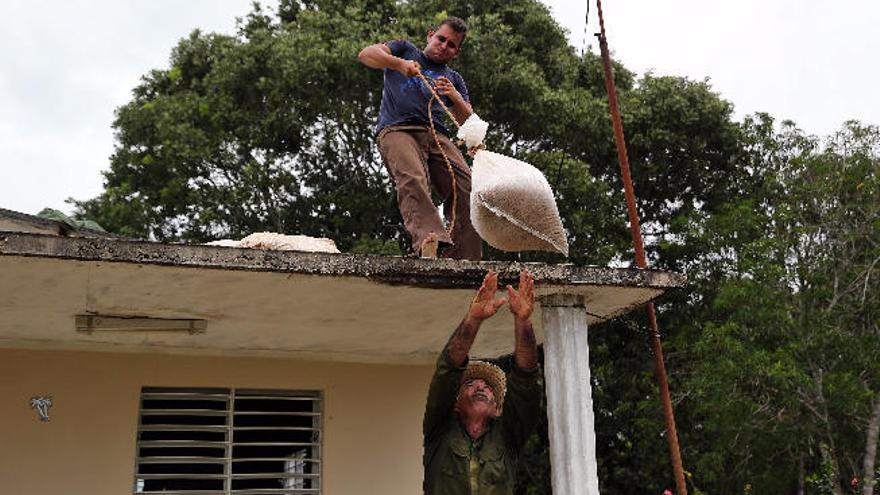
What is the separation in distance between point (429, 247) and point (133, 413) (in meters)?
2.26

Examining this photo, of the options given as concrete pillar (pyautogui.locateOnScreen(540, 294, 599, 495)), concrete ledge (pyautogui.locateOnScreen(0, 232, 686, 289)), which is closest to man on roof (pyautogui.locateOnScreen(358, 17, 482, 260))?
concrete ledge (pyautogui.locateOnScreen(0, 232, 686, 289))

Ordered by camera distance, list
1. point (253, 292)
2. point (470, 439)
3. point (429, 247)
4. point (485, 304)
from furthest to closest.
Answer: point (429, 247), point (253, 292), point (470, 439), point (485, 304)

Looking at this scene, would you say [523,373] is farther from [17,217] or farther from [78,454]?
[17,217]

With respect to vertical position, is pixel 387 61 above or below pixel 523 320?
above

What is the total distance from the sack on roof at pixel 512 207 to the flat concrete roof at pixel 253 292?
130 mm

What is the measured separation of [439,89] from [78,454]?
9.51 ft

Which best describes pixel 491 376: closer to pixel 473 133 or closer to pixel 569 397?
pixel 569 397

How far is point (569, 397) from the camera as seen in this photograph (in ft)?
14.5

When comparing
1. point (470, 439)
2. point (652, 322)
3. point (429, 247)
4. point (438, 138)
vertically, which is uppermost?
point (438, 138)

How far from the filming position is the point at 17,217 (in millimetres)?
5480

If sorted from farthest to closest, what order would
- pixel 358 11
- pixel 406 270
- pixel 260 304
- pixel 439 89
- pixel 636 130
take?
pixel 636 130, pixel 358 11, pixel 439 89, pixel 260 304, pixel 406 270

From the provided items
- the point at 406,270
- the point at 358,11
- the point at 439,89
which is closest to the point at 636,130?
the point at 358,11

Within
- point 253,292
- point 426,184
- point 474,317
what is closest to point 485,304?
point 474,317

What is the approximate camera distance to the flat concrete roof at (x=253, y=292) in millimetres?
3797
